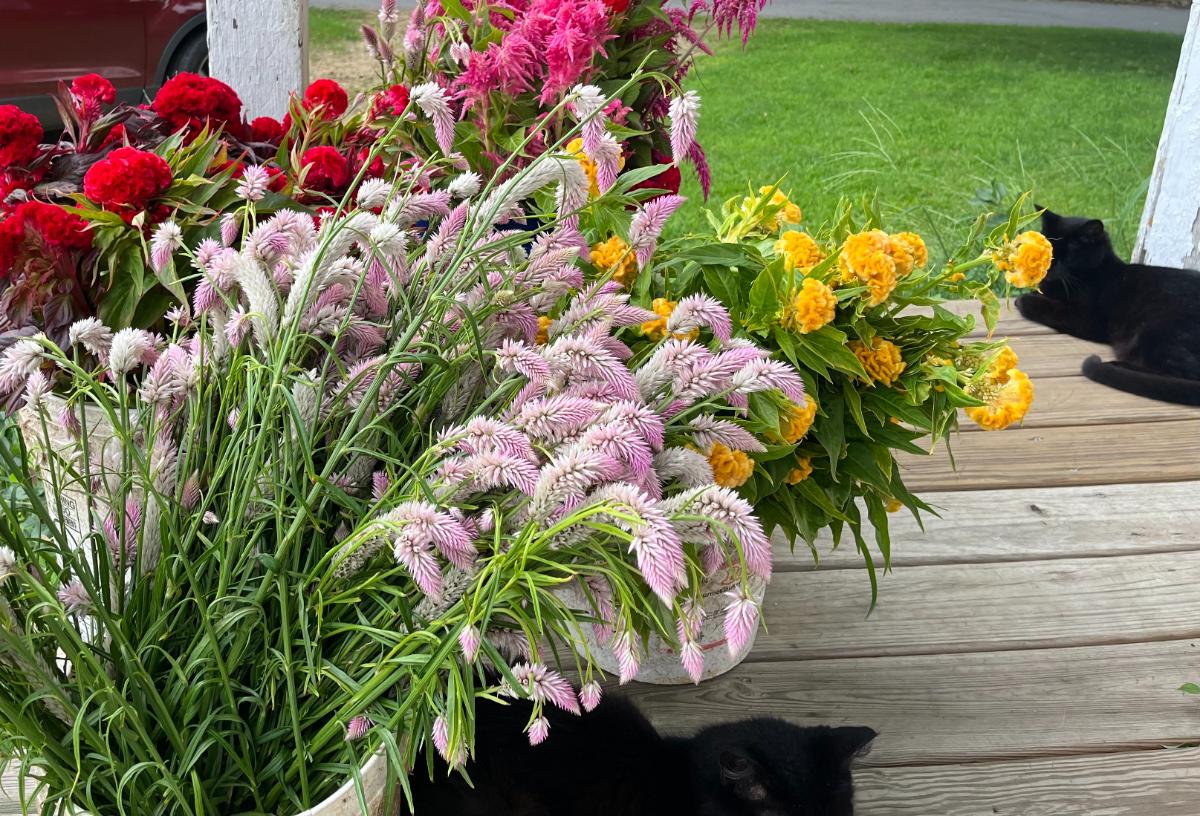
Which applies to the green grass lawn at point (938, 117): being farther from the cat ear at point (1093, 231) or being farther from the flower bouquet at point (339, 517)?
the flower bouquet at point (339, 517)

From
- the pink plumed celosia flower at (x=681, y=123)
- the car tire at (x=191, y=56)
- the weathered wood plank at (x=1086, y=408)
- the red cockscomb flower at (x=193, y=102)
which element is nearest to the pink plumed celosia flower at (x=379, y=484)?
the pink plumed celosia flower at (x=681, y=123)

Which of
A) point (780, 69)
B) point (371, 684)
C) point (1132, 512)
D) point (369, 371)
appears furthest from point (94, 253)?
point (780, 69)

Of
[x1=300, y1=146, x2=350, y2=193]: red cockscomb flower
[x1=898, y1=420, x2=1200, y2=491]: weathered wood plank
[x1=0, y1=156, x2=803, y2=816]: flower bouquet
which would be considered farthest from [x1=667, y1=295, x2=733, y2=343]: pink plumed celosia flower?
[x1=898, y1=420, x2=1200, y2=491]: weathered wood plank

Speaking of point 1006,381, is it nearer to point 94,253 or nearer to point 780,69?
point 94,253

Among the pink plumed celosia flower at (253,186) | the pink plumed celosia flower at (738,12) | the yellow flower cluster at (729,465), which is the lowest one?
the yellow flower cluster at (729,465)

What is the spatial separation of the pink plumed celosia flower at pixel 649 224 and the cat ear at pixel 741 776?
2.22ft

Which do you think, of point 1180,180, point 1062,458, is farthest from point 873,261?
point 1180,180

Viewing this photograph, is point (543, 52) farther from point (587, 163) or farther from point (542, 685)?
point (542, 685)

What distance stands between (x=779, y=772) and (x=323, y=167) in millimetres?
1025

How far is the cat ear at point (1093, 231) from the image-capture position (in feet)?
10.7

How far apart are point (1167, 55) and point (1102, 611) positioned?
30.3 ft

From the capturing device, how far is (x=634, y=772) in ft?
4.64

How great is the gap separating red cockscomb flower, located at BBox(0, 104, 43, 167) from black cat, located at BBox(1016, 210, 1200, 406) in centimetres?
259

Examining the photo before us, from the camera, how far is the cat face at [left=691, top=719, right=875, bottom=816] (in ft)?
4.50
